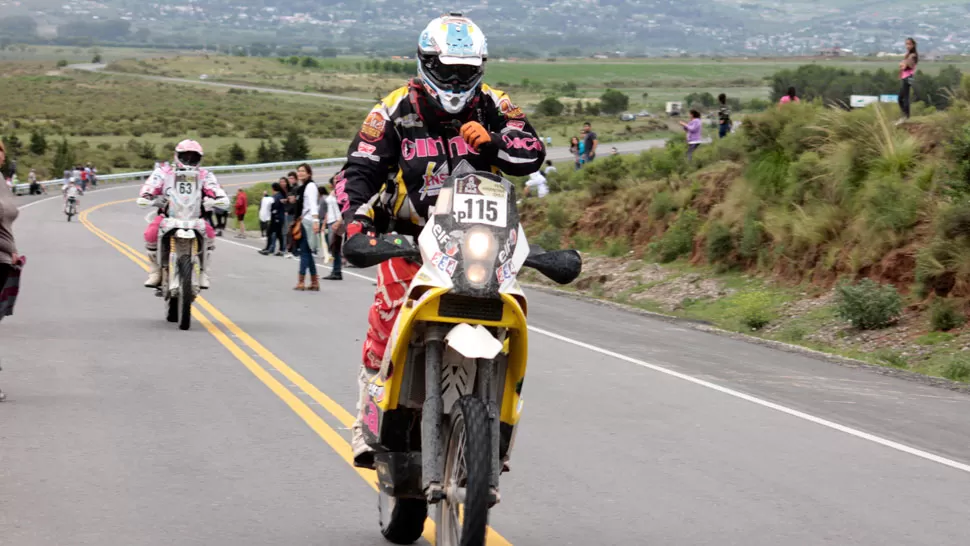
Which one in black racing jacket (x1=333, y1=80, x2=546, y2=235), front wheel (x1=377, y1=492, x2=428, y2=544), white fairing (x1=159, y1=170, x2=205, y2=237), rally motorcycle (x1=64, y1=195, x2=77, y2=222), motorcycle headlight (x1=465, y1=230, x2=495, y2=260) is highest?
black racing jacket (x1=333, y1=80, x2=546, y2=235)

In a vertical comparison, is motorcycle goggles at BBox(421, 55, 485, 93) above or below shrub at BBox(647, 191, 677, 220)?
above

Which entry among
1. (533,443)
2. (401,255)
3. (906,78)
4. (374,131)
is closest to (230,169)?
(906,78)

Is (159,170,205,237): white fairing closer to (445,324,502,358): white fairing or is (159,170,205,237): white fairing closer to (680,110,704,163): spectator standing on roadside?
(445,324,502,358): white fairing

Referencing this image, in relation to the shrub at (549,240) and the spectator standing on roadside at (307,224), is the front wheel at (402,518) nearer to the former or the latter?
the spectator standing on roadside at (307,224)

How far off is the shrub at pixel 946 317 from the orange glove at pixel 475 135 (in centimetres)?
1245

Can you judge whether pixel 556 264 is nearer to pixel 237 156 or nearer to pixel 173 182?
pixel 173 182

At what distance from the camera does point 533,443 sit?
10.1 meters

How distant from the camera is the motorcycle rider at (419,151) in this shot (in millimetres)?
6863

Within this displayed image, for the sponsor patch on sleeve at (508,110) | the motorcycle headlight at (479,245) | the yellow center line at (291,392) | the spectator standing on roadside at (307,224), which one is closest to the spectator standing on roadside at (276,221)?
the spectator standing on roadside at (307,224)

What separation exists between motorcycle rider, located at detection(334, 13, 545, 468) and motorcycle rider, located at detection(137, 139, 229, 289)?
10.5m

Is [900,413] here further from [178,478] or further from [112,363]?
[112,363]

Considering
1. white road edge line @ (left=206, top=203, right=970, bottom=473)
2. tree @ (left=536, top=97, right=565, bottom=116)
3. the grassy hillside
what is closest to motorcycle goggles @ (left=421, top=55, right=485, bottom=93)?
white road edge line @ (left=206, top=203, right=970, bottom=473)

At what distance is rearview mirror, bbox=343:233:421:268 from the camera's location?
6.24 m

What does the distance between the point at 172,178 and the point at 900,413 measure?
30.4 feet
